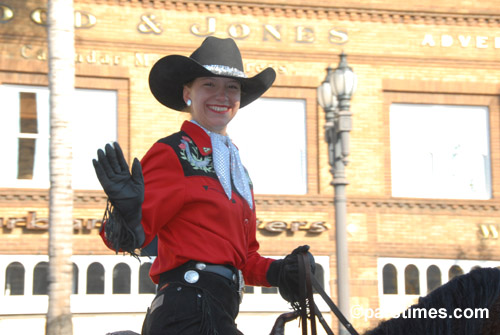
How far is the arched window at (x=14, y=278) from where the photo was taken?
1550cm

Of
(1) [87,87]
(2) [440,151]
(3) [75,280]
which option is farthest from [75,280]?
(2) [440,151]

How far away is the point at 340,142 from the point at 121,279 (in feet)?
19.9

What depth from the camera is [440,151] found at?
688 inches

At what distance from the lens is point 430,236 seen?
1673cm

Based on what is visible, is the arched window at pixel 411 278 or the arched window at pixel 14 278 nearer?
the arched window at pixel 14 278

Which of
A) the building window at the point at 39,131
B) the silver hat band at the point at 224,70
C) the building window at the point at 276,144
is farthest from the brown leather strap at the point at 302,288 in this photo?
the building window at the point at 276,144

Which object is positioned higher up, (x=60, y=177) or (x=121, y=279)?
(x=60, y=177)

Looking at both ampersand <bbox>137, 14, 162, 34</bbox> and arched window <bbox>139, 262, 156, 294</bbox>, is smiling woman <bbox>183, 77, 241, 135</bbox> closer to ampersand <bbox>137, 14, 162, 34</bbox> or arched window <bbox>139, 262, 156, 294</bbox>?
arched window <bbox>139, 262, 156, 294</bbox>

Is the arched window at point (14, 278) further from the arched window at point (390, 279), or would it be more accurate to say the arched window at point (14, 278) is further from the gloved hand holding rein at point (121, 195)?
the gloved hand holding rein at point (121, 195)

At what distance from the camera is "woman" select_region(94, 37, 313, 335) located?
128 inches

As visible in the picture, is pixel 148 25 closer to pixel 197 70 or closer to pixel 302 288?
pixel 197 70

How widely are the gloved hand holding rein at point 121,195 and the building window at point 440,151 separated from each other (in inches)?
559

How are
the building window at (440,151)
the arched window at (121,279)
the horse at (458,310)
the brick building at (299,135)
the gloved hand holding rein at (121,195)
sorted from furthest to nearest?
the building window at (440,151) < the arched window at (121,279) < the brick building at (299,135) < the horse at (458,310) < the gloved hand holding rein at (121,195)

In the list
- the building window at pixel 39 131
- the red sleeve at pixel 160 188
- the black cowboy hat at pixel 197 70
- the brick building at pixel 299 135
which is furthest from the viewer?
the building window at pixel 39 131
